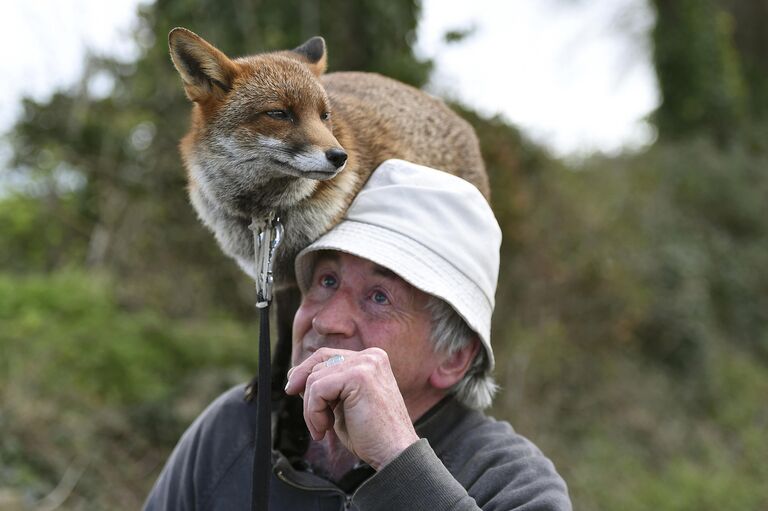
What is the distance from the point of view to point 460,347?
7.93 ft

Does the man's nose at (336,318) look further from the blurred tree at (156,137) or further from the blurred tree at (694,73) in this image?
the blurred tree at (694,73)

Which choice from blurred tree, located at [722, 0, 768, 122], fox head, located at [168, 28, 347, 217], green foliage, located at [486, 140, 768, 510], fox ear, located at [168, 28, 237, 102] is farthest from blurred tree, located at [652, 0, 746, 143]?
fox ear, located at [168, 28, 237, 102]

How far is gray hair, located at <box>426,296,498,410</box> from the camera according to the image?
2369 mm

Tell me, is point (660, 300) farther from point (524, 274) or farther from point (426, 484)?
point (426, 484)

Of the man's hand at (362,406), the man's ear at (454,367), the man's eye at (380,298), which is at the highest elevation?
the man's eye at (380,298)

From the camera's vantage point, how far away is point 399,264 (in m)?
2.21

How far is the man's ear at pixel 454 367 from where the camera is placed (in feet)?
7.95

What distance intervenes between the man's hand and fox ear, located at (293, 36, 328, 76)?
137 cm

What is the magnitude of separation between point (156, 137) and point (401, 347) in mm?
5365

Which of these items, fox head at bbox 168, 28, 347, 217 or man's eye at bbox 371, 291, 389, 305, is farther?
fox head at bbox 168, 28, 347, 217

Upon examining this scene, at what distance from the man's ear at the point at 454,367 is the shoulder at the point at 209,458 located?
0.64 m

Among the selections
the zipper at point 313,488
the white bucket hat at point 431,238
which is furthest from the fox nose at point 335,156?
the zipper at point 313,488

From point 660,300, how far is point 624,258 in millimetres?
1139

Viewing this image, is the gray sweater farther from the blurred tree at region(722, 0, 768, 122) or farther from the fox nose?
the blurred tree at region(722, 0, 768, 122)
